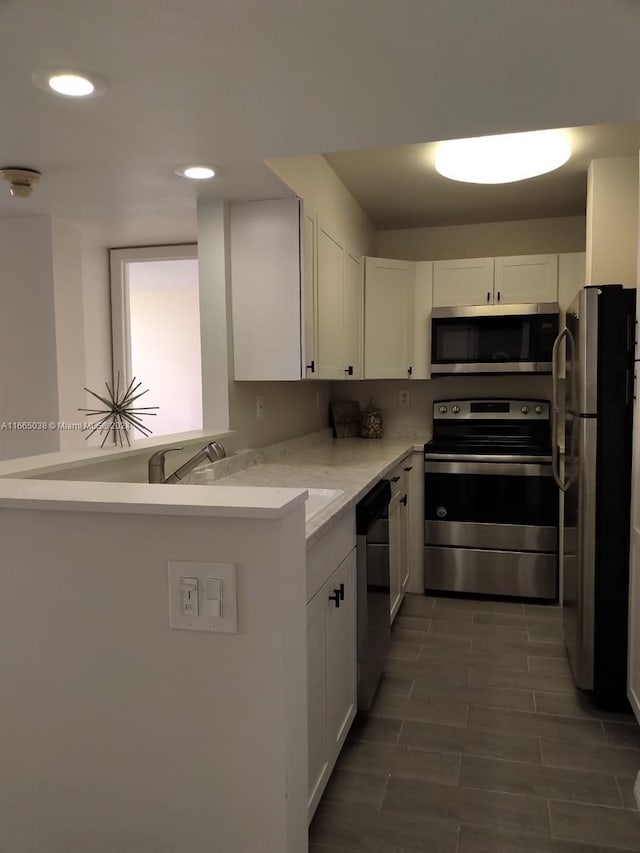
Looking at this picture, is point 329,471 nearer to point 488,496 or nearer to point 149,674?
point 488,496

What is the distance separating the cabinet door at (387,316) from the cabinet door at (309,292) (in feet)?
3.93

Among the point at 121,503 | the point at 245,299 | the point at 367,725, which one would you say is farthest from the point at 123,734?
the point at 245,299

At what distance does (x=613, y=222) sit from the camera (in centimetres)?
323

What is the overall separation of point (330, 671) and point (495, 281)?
3038 millimetres

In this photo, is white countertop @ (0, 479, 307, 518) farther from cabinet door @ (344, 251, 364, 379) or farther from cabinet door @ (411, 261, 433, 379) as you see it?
cabinet door @ (411, 261, 433, 379)

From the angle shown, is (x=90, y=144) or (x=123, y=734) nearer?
(x=123, y=734)

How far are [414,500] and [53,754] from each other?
2813mm

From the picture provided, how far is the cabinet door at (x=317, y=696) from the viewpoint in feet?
5.54

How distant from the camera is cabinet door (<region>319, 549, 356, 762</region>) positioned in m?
1.93

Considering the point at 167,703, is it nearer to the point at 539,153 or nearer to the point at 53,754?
the point at 53,754

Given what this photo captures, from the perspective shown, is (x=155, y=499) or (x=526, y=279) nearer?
(x=155, y=499)

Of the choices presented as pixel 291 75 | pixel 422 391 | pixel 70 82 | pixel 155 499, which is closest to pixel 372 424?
pixel 422 391

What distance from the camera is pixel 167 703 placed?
1.28 meters

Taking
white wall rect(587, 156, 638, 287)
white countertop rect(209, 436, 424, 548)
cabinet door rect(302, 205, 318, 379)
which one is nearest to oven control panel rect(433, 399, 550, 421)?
white countertop rect(209, 436, 424, 548)
